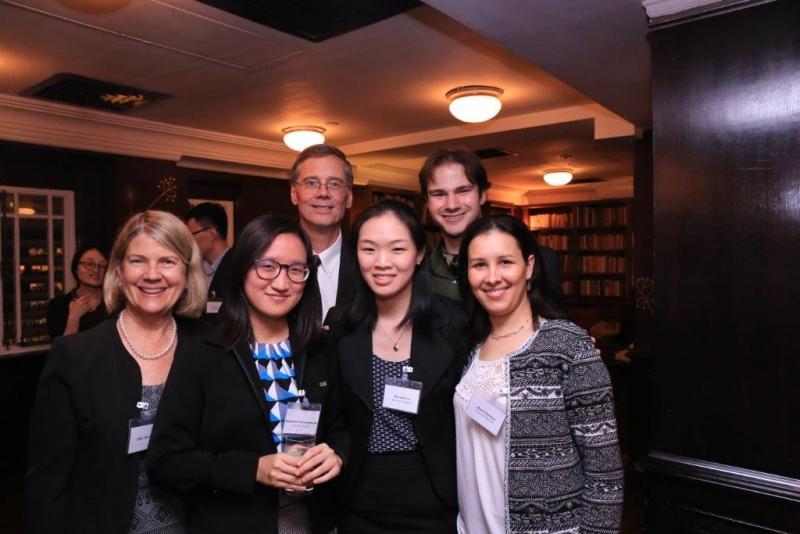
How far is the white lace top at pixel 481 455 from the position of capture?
4.90 feet

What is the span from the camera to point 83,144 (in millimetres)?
4875

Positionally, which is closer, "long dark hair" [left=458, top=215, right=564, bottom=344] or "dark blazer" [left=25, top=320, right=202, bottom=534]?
"dark blazer" [left=25, top=320, right=202, bottom=534]

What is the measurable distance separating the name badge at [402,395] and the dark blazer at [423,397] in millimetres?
37

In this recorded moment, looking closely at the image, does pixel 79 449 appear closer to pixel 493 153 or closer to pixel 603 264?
pixel 493 153

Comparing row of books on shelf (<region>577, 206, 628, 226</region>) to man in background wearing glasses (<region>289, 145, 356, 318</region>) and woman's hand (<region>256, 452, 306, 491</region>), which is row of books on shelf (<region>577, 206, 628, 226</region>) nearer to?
man in background wearing glasses (<region>289, 145, 356, 318</region>)

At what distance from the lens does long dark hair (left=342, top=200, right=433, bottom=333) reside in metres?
1.81

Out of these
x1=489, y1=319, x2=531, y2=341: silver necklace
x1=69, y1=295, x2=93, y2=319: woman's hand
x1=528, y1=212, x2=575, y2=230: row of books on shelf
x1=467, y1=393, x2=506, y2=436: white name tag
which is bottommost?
x1=467, y1=393, x2=506, y2=436: white name tag

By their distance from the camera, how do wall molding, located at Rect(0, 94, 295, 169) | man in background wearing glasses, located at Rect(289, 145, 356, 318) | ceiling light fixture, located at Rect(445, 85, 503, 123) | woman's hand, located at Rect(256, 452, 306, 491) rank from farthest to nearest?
wall molding, located at Rect(0, 94, 295, 169), ceiling light fixture, located at Rect(445, 85, 503, 123), man in background wearing glasses, located at Rect(289, 145, 356, 318), woman's hand, located at Rect(256, 452, 306, 491)

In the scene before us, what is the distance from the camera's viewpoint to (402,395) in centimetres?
164

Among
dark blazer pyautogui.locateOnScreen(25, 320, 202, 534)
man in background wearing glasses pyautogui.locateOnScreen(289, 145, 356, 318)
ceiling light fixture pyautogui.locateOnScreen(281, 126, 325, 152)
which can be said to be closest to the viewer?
dark blazer pyautogui.locateOnScreen(25, 320, 202, 534)

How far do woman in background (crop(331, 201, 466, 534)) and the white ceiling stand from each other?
1.27m

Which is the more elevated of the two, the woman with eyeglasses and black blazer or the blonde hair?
the blonde hair

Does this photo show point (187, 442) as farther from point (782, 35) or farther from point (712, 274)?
point (782, 35)

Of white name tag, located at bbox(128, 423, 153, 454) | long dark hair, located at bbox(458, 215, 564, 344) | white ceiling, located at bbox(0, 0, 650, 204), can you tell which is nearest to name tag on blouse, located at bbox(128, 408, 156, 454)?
white name tag, located at bbox(128, 423, 153, 454)
